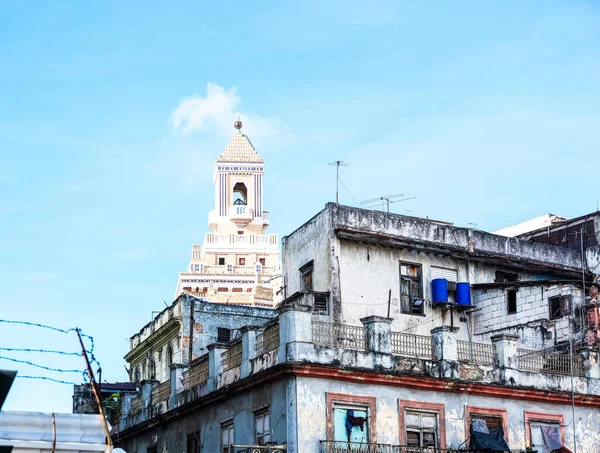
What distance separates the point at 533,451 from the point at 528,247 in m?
10.5

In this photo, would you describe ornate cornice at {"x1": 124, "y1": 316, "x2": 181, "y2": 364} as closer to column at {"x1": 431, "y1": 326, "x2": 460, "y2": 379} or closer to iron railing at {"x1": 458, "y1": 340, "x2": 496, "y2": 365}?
iron railing at {"x1": 458, "y1": 340, "x2": 496, "y2": 365}

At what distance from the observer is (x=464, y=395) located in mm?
30547

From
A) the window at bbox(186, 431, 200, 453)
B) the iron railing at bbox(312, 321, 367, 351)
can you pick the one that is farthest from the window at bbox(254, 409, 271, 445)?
the window at bbox(186, 431, 200, 453)

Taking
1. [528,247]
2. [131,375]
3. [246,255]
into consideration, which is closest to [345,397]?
[528,247]

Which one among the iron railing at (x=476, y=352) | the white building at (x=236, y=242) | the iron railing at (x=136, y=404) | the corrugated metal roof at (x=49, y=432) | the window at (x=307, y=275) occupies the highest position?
the white building at (x=236, y=242)

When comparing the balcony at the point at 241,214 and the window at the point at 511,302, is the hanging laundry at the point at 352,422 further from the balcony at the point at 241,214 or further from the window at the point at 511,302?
the balcony at the point at 241,214

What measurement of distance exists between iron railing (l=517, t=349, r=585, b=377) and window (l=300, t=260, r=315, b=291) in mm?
6652

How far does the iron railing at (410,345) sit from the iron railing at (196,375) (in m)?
5.98

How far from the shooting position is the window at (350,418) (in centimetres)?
2819

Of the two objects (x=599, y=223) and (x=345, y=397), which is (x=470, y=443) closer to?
(x=345, y=397)

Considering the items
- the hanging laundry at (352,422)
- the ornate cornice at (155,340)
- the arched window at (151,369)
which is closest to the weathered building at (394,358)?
the hanging laundry at (352,422)

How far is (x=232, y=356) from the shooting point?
31844 mm

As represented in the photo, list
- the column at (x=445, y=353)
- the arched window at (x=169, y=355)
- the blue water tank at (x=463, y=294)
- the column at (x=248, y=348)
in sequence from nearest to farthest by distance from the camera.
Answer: the column at (x=445, y=353)
the column at (x=248, y=348)
the blue water tank at (x=463, y=294)
the arched window at (x=169, y=355)

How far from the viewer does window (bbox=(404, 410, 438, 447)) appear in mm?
29391
